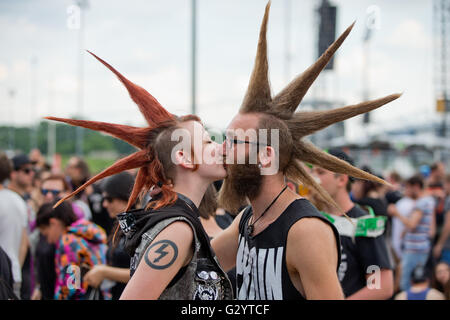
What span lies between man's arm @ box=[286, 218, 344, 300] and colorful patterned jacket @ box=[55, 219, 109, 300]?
89.1 inches

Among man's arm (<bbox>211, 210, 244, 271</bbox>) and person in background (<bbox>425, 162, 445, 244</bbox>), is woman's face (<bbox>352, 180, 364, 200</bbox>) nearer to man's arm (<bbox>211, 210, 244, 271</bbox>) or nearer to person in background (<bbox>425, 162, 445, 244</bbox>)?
person in background (<bbox>425, 162, 445, 244</bbox>)

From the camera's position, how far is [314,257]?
189 centimetres

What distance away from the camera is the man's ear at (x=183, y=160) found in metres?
2.17

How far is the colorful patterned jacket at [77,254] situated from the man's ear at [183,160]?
194 centimetres

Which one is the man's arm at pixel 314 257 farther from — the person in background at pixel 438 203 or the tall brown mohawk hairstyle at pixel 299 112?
the person in background at pixel 438 203

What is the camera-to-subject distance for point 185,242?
1.84 metres

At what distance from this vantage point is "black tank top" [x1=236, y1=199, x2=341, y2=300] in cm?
203

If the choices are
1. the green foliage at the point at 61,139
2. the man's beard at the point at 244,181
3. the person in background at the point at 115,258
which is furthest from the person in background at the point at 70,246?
the green foliage at the point at 61,139

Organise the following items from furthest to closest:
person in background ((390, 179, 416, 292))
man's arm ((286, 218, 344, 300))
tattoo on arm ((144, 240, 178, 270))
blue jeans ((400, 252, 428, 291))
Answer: person in background ((390, 179, 416, 292))
blue jeans ((400, 252, 428, 291))
man's arm ((286, 218, 344, 300))
tattoo on arm ((144, 240, 178, 270))

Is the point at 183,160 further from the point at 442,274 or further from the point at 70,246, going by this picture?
the point at 442,274

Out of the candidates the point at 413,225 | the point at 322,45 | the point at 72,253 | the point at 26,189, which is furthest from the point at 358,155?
the point at 72,253

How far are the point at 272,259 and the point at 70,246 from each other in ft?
7.80

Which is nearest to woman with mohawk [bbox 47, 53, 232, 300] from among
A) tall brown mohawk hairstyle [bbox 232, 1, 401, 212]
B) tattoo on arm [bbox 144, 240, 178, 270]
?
tattoo on arm [bbox 144, 240, 178, 270]
